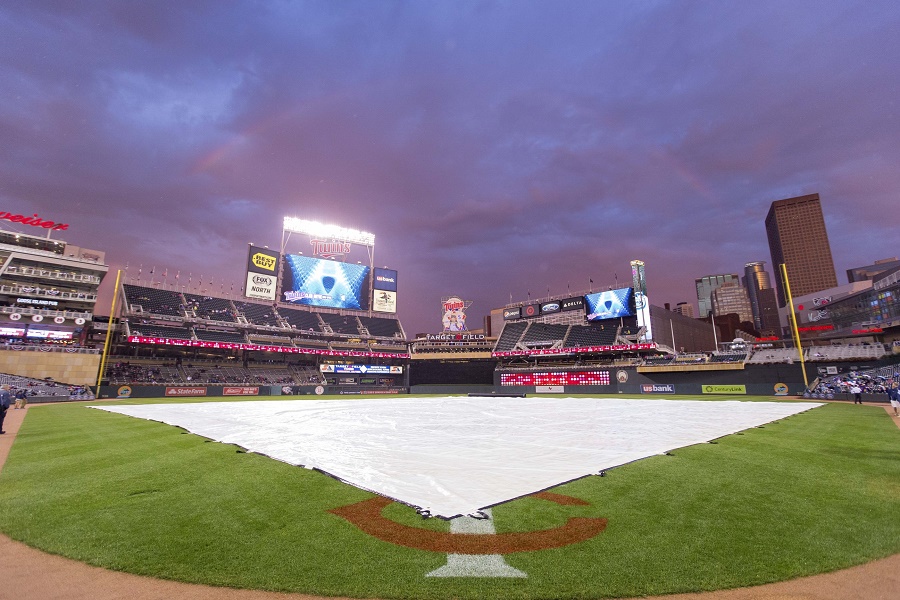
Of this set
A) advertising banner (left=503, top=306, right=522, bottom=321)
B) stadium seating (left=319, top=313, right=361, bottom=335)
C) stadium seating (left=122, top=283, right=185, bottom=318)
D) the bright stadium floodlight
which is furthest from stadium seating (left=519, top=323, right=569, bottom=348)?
stadium seating (left=122, top=283, right=185, bottom=318)

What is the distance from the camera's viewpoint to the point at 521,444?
9422 mm

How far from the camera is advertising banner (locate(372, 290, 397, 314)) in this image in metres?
65.7

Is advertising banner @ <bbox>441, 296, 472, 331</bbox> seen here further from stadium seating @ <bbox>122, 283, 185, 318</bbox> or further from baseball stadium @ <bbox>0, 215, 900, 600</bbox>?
baseball stadium @ <bbox>0, 215, 900, 600</bbox>

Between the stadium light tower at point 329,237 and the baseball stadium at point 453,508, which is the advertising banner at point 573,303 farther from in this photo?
the baseball stadium at point 453,508

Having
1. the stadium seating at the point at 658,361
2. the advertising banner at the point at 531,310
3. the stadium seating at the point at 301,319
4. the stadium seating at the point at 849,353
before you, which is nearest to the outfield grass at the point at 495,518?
the stadium seating at the point at 849,353

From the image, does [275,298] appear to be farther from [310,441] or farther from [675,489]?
[675,489]

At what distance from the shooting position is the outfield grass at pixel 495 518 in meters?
3.17

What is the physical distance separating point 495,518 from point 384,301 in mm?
63202

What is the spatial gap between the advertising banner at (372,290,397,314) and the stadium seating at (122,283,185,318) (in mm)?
26913

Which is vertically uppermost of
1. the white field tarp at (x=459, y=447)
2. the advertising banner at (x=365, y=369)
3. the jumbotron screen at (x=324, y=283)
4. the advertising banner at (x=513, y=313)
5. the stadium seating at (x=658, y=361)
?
the jumbotron screen at (x=324, y=283)

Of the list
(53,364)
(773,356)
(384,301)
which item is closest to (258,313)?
(384,301)

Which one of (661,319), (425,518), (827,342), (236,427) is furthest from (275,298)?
(827,342)

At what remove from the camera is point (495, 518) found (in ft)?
14.8

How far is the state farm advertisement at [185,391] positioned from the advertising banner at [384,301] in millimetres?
29337
